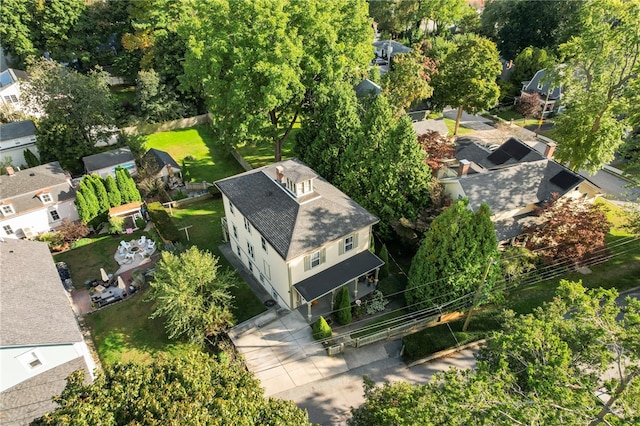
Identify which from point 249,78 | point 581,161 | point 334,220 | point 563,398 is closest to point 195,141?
point 249,78

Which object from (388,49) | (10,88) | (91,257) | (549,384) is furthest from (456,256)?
(10,88)

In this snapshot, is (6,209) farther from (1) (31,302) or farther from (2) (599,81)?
(2) (599,81)

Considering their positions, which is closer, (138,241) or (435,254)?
(435,254)

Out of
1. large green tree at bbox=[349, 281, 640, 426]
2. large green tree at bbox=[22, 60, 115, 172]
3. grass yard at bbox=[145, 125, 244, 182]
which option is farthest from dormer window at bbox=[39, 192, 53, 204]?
large green tree at bbox=[349, 281, 640, 426]

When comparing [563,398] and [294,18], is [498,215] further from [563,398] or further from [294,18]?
[294,18]

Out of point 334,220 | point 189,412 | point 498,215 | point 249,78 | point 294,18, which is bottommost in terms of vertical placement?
point 498,215

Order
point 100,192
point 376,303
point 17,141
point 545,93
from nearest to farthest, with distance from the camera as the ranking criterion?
point 376,303, point 100,192, point 17,141, point 545,93
